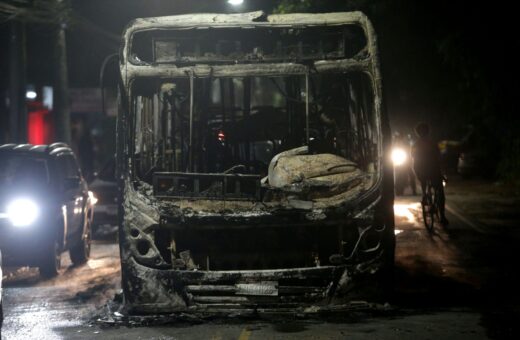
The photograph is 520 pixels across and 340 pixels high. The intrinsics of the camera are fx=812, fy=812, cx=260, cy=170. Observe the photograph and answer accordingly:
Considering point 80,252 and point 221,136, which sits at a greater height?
point 221,136

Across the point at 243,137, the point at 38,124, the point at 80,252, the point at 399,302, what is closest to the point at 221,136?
the point at 243,137

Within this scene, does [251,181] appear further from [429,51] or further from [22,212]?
[429,51]

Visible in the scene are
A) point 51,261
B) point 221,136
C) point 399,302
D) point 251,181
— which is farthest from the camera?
point 51,261

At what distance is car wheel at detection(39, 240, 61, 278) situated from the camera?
38.0 ft

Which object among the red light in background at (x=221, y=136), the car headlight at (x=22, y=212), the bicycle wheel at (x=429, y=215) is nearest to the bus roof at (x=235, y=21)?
the red light in background at (x=221, y=136)

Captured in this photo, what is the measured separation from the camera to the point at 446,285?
9.84 m

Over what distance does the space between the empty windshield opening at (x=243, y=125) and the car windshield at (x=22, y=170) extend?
3.32 m

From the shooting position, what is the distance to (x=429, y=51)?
2395 cm

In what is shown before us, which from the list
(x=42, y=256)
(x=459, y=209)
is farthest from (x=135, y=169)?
(x=459, y=209)

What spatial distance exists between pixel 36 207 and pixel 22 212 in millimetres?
204

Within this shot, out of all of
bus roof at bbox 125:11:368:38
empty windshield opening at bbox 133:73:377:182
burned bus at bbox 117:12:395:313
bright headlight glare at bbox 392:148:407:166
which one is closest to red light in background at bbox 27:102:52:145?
bright headlight glare at bbox 392:148:407:166

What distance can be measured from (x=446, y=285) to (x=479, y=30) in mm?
12273

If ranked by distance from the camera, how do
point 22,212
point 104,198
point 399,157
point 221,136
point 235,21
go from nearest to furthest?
point 235,21
point 221,136
point 22,212
point 104,198
point 399,157

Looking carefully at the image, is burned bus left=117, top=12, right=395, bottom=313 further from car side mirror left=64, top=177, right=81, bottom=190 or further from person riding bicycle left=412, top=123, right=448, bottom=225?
person riding bicycle left=412, top=123, right=448, bottom=225
